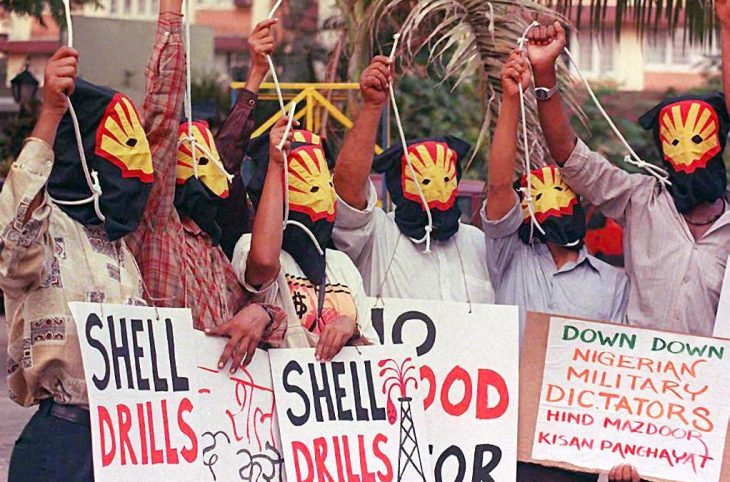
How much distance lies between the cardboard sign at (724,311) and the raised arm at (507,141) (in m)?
0.72

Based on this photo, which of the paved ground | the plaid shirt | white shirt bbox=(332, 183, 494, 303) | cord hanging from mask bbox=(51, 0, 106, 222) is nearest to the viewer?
cord hanging from mask bbox=(51, 0, 106, 222)

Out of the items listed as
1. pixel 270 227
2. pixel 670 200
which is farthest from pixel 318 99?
pixel 270 227

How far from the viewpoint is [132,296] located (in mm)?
3934

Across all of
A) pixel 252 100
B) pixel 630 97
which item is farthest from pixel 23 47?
pixel 252 100

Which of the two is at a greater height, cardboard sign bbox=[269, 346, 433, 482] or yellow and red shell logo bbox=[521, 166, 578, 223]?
yellow and red shell logo bbox=[521, 166, 578, 223]

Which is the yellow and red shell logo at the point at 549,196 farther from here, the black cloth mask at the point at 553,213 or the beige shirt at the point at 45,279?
the beige shirt at the point at 45,279

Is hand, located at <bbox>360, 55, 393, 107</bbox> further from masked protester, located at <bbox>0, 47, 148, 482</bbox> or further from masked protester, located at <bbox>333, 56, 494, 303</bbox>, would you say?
masked protester, located at <bbox>0, 47, 148, 482</bbox>

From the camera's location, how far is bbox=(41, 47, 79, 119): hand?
3.64 metres

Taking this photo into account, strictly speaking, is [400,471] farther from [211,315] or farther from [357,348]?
[211,315]

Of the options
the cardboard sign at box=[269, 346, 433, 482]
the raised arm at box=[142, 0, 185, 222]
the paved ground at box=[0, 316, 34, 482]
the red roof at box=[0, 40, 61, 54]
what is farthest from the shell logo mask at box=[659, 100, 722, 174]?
the red roof at box=[0, 40, 61, 54]

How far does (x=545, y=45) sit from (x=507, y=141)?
1.27ft

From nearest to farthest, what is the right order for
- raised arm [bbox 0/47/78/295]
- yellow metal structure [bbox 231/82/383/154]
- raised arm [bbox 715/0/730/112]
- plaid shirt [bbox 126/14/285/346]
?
raised arm [bbox 0/47/78/295]
plaid shirt [bbox 126/14/285/346]
raised arm [bbox 715/0/730/112]
yellow metal structure [bbox 231/82/383/154]

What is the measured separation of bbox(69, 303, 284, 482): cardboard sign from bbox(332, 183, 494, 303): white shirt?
2.19 feet

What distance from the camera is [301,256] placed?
4.47m
